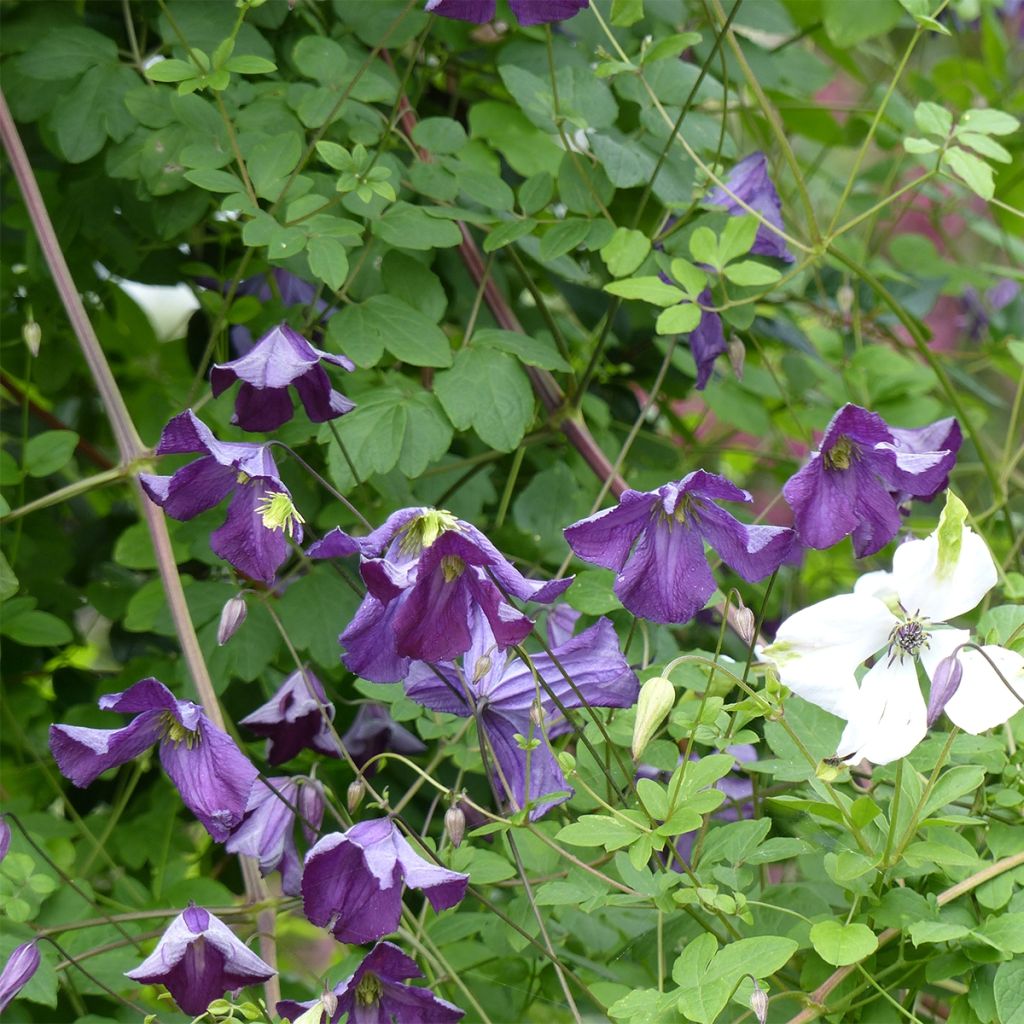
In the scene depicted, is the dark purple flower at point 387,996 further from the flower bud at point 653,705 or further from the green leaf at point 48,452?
the green leaf at point 48,452

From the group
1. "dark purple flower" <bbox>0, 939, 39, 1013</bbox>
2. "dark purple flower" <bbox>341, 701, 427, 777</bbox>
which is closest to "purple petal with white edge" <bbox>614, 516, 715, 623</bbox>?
"dark purple flower" <bbox>341, 701, 427, 777</bbox>

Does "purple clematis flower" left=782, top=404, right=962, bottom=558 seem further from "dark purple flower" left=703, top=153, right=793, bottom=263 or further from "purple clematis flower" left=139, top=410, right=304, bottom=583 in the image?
"dark purple flower" left=703, top=153, right=793, bottom=263

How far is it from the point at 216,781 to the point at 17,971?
0.18 metres

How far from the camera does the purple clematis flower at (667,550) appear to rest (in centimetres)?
78

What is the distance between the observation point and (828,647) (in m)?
0.69

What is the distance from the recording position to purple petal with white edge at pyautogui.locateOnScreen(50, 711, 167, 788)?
2.58 feet

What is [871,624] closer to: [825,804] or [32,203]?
[825,804]

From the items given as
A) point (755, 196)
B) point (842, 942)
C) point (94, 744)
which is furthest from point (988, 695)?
point (755, 196)

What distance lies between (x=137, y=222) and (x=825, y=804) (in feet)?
2.86

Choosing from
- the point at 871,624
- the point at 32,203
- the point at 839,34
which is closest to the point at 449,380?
the point at 32,203

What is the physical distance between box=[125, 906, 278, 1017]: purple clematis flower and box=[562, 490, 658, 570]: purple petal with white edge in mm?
310

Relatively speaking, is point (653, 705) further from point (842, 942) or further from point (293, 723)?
point (293, 723)

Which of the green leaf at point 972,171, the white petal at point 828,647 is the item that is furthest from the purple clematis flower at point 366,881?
the green leaf at point 972,171

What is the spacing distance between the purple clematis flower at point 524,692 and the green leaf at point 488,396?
25 cm
